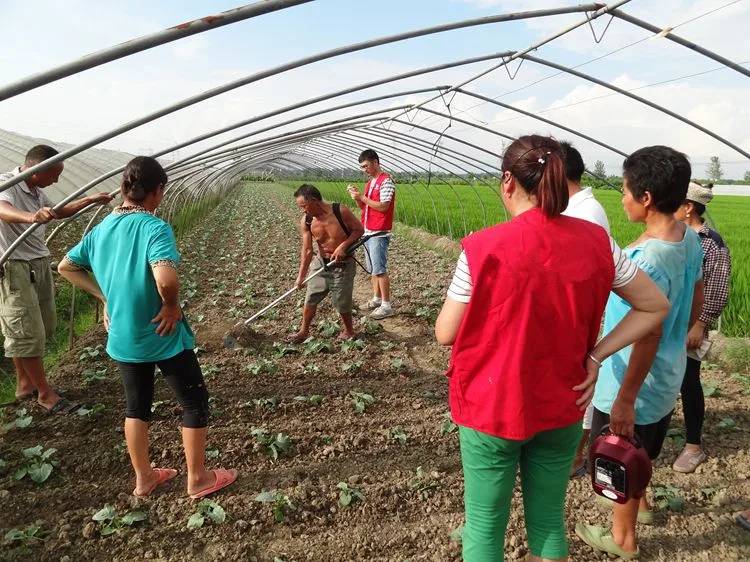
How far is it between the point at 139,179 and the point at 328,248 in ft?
9.63

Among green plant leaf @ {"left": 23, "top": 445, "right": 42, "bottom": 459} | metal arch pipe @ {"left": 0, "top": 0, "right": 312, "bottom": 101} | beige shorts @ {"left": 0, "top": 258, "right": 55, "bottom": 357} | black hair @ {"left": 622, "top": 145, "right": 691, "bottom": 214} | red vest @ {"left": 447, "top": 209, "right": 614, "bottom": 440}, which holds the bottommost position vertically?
green plant leaf @ {"left": 23, "top": 445, "right": 42, "bottom": 459}

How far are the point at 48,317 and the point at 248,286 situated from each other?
3817mm

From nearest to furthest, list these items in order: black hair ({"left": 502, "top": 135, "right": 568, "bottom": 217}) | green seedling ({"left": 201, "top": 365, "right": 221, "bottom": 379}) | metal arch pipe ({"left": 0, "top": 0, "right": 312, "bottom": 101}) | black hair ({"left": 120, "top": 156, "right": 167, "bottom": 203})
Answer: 1. black hair ({"left": 502, "top": 135, "right": 568, "bottom": 217})
2. metal arch pipe ({"left": 0, "top": 0, "right": 312, "bottom": 101})
3. black hair ({"left": 120, "top": 156, "right": 167, "bottom": 203})
4. green seedling ({"left": 201, "top": 365, "right": 221, "bottom": 379})

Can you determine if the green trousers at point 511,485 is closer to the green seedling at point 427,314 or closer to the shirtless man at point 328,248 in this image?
the shirtless man at point 328,248

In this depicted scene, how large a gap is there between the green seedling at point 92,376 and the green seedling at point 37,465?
3.46ft

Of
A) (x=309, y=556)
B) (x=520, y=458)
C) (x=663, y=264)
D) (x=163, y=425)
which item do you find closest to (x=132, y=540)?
(x=309, y=556)

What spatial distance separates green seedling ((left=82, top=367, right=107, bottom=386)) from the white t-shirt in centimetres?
401

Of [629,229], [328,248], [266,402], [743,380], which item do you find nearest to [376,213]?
[328,248]

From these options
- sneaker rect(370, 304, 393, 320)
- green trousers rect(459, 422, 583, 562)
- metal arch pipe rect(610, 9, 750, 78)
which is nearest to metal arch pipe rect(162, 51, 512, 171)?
metal arch pipe rect(610, 9, 750, 78)

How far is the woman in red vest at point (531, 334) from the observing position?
4.96 ft

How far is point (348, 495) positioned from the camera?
9.72 ft

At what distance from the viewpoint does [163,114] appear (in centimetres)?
290

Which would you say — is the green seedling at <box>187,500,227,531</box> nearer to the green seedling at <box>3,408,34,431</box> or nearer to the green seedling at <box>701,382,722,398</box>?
the green seedling at <box>3,408,34,431</box>

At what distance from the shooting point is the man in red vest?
20.0ft
